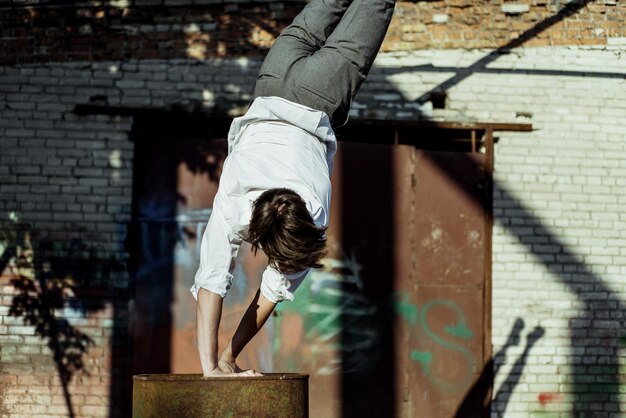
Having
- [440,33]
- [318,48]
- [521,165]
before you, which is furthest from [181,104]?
[318,48]

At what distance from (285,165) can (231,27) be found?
430 centimetres

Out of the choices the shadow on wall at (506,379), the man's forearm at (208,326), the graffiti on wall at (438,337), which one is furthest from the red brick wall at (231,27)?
the man's forearm at (208,326)

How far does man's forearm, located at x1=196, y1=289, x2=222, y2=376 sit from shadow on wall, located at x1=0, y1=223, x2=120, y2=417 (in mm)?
4024

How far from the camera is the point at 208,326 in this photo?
386cm

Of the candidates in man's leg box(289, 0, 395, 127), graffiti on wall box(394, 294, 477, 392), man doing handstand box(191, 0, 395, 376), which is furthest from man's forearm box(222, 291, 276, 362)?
graffiti on wall box(394, 294, 477, 392)

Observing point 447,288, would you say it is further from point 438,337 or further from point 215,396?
point 215,396

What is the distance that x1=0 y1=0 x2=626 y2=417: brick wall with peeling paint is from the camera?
774 centimetres

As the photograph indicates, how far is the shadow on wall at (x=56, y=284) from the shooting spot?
7.67 metres

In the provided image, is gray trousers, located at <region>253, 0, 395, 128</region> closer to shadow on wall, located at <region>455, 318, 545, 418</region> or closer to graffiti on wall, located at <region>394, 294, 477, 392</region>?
graffiti on wall, located at <region>394, 294, 477, 392</region>

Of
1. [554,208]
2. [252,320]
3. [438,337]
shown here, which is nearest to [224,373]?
[252,320]

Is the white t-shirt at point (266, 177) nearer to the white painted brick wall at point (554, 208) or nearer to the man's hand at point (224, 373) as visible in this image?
the man's hand at point (224, 373)

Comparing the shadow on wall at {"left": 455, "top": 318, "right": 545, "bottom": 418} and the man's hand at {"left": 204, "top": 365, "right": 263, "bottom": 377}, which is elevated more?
the man's hand at {"left": 204, "top": 365, "right": 263, "bottom": 377}

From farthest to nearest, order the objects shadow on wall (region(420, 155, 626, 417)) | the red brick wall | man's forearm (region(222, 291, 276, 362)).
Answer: the red brick wall → shadow on wall (region(420, 155, 626, 417)) → man's forearm (region(222, 291, 276, 362))

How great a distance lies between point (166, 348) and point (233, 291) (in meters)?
0.71
